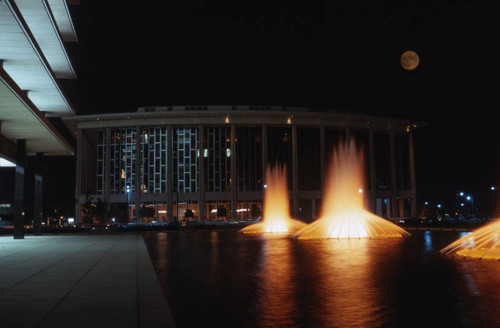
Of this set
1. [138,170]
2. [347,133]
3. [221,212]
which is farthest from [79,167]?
[347,133]

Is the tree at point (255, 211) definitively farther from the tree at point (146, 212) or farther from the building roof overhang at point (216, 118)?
the tree at point (146, 212)

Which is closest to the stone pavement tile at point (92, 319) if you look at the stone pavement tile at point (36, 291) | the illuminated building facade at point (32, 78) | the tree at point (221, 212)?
the stone pavement tile at point (36, 291)

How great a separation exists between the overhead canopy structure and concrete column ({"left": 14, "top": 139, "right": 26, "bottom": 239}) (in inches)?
32.6

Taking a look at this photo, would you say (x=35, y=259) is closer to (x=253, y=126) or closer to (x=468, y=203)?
(x=253, y=126)

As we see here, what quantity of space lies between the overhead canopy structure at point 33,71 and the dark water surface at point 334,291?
10.7 m

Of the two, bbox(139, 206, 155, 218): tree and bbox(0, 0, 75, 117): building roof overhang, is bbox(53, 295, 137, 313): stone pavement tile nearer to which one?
bbox(0, 0, 75, 117): building roof overhang

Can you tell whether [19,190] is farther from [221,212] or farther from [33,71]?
[221,212]

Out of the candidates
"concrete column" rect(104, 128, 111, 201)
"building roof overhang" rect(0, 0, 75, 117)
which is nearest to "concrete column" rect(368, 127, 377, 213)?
"concrete column" rect(104, 128, 111, 201)

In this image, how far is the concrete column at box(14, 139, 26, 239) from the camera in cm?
3438

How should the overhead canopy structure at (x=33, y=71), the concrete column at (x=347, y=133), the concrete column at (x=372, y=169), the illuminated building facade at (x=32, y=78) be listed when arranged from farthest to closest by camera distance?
the concrete column at (x=372, y=169), the concrete column at (x=347, y=133), the illuminated building facade at (x=32, y=78), the overhead canopy structure at (x=33, y=71)

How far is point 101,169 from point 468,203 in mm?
93011

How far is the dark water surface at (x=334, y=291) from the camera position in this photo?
775cm

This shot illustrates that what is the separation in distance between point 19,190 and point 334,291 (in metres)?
30.3

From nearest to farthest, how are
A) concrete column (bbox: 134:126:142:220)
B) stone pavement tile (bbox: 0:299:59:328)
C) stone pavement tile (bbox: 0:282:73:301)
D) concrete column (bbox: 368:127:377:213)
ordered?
1. stone pavement tile (bbox: 0:299:59:328)
2. stone pavement tile (bbox: 0:282:73:301)
3. concrete column (bbox: 134:126:142:220)
4. concrete column (bbox: 368:127:377:213)
